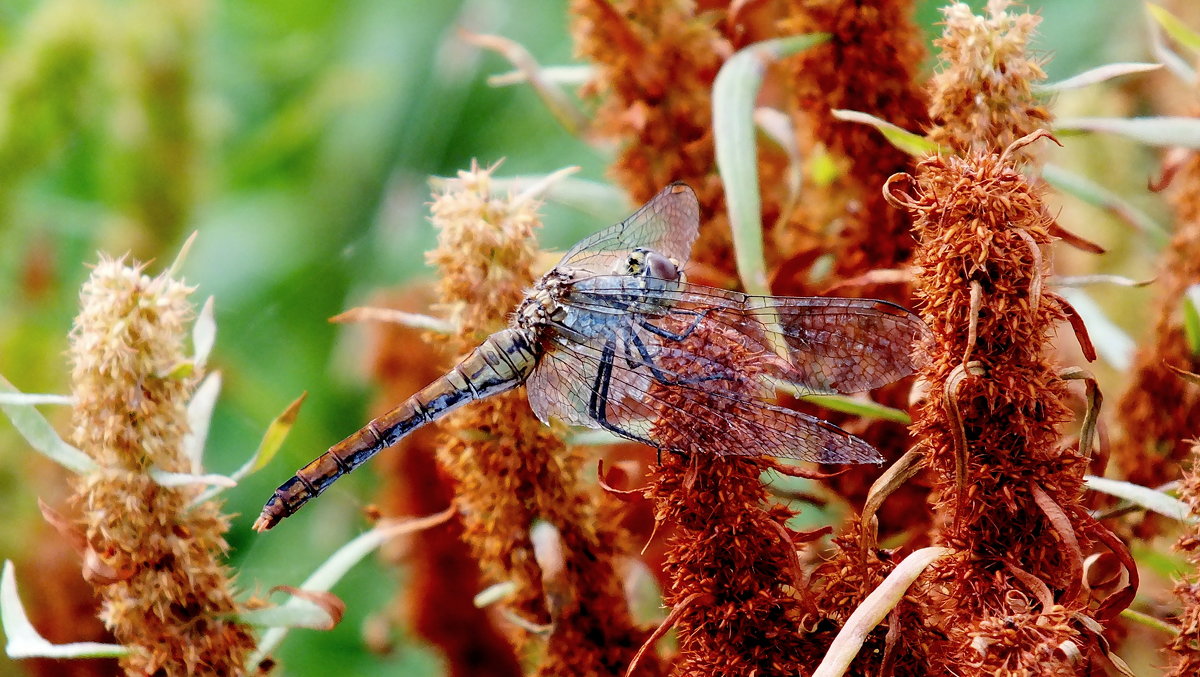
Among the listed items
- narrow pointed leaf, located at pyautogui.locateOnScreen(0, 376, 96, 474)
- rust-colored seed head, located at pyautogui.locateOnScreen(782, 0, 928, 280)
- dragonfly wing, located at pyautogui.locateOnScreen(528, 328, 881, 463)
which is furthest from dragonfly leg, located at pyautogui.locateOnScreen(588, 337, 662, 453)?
narrow pointed leaf, located at pyautogui.locateOnScreen(0, 376, 96, 474)

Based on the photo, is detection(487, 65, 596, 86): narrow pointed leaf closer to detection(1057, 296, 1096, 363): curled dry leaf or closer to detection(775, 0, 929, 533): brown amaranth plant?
detection(775, 0, 929, 533): brown amaranth plant

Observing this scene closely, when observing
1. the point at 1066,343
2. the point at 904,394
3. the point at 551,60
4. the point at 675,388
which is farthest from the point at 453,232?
the point at 551,60

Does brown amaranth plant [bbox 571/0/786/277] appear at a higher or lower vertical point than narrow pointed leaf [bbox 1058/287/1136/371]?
higher

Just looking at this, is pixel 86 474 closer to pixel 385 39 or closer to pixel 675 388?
pixel 675 388

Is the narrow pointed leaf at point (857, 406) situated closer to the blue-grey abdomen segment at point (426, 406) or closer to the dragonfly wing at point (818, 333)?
the dragonfly wing at point (818, 333)

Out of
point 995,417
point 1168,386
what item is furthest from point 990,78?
point 1168,386

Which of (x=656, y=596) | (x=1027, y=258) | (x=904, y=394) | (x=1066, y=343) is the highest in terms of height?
(x=1027, y=258)

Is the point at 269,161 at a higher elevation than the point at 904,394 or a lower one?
lower
